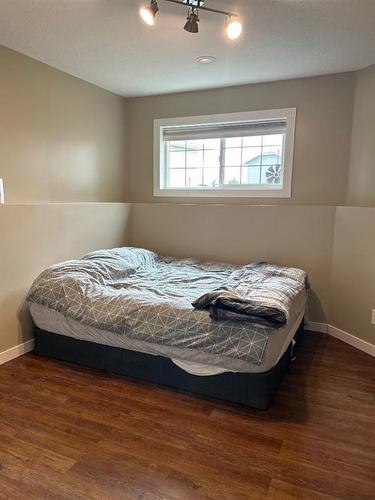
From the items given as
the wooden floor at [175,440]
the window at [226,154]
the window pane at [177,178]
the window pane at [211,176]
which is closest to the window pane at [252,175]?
the window at [226,154]

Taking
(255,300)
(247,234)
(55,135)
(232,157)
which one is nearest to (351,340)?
(247,234)

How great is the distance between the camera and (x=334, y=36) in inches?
97.5

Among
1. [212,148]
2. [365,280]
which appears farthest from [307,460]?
[212,148]

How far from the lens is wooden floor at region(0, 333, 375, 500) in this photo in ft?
5.01

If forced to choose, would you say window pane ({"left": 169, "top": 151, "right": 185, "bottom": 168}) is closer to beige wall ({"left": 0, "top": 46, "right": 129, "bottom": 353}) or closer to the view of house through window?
the view of house through window

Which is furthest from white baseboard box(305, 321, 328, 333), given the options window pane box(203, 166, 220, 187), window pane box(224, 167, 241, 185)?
window pane box(203, 166, 220, 187)

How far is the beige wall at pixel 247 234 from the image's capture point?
3.37m

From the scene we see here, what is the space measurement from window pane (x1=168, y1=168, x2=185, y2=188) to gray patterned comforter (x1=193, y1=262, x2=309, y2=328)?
69.3 inches

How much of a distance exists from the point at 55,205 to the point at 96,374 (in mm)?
1493

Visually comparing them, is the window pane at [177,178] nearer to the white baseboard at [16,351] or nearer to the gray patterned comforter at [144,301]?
the gray patterned comforter at [144,301]

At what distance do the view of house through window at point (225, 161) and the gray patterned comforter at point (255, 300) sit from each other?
1411 millimetres

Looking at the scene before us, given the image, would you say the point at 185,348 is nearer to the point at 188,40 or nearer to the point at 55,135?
the point at 188,40

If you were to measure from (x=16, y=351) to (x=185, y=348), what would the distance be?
1512 millimetres

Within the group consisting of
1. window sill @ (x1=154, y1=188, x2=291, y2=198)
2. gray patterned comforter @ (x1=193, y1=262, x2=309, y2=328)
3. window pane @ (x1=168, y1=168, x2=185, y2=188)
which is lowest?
gray patterned comforter @ (x1=193, y1=262, x2=309, y2=328)
